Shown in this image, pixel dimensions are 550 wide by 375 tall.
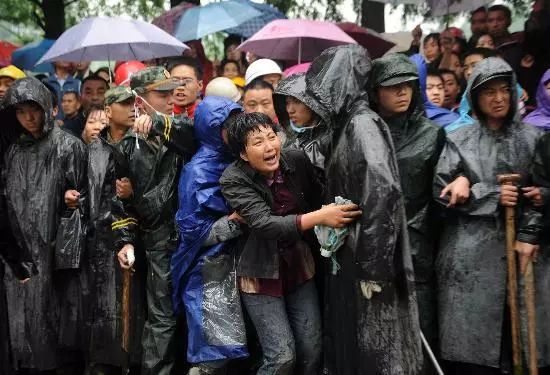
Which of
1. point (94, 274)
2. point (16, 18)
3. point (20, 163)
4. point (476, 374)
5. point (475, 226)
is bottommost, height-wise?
point (476, 374)

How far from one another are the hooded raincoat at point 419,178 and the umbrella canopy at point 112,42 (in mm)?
3348

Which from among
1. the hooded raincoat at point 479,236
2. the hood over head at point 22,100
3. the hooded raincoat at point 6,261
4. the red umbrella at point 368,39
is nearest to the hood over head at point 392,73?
the hooded raincoat at point 479,236

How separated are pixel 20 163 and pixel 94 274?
3.55ft

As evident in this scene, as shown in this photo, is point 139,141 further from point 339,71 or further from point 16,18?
point 16,18

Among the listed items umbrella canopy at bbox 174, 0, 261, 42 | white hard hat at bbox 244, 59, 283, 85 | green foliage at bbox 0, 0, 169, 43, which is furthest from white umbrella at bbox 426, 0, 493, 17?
green foliage at bbox 0, 0, 169, 43

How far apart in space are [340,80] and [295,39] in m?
4.51

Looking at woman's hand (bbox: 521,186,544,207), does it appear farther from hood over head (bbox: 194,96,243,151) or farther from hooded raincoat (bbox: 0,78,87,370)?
hooded raincoat (bbox: 0,78,87,370)

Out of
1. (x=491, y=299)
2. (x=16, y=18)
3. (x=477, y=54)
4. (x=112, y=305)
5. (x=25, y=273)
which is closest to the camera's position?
(x=491, y=299)

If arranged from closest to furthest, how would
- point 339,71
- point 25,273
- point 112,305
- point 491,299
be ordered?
1. point 339,71
2. point 491,299
3. point 25,273
4. point 112,305

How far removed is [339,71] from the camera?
4.03 metres

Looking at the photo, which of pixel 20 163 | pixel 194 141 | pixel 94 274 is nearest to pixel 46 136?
pixel 20 163

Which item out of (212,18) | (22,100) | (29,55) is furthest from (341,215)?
(29,55)

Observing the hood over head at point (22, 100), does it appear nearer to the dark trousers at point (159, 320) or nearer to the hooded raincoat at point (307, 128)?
the dark trousers at point (159, 320)

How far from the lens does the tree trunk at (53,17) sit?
14016 millimetres
